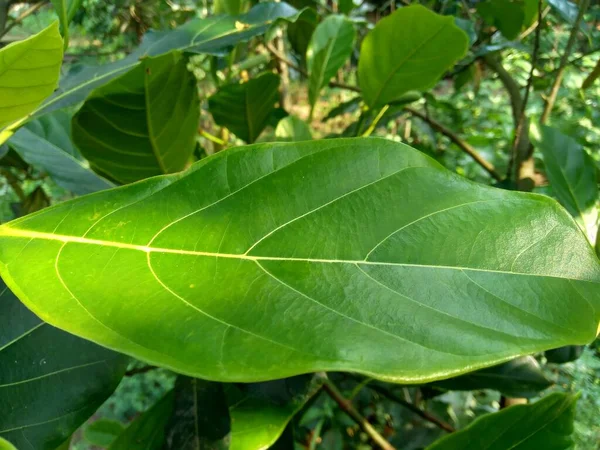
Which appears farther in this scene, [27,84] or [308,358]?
[27,84]

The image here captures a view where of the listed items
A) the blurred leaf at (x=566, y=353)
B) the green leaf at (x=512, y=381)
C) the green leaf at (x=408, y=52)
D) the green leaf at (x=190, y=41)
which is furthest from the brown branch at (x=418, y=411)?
the green leaf at (x=190, y=41)

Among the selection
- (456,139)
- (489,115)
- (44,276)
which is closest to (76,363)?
(44,276)

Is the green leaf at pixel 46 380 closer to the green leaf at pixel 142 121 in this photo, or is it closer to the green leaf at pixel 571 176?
the green leaf at pixel 142 121

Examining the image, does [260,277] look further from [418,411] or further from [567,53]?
[567,53]

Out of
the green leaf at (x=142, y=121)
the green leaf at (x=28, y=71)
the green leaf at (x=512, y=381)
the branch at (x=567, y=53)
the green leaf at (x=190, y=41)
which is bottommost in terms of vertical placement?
the green leaf at (x=512, y=381)

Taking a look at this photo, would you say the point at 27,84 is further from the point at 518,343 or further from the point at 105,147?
the point at 518,343

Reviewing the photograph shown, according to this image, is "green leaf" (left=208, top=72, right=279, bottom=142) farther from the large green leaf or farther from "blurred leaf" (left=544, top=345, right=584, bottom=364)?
"blurred leaf" (left=544, top=345, right=584, bottom=364)
